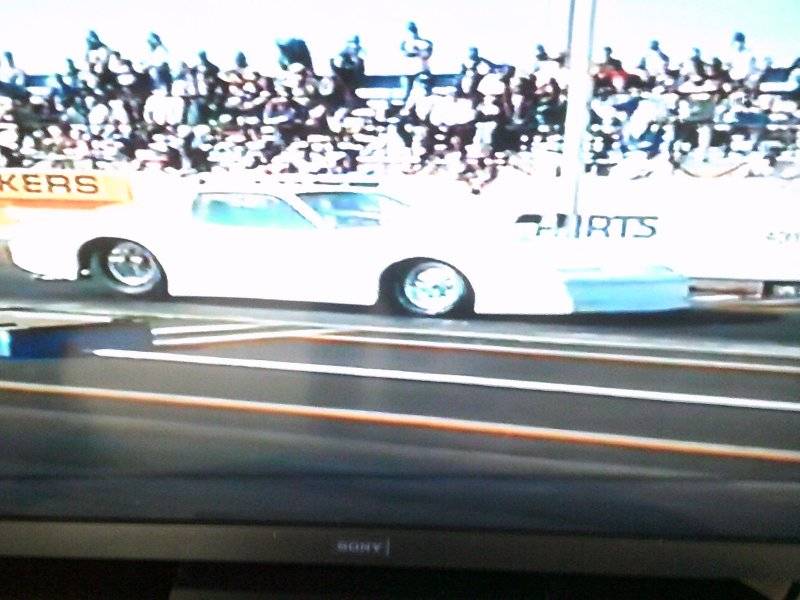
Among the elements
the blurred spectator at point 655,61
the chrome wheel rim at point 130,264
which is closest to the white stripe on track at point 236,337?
the chrome wheel rim at point 130,264

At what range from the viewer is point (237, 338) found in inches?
60.6

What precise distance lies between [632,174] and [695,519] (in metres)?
0.68

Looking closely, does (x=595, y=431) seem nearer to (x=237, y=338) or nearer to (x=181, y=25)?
(x=237, y=338)

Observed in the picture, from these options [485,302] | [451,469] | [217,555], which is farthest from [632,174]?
[217,555]

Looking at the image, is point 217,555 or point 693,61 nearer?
point 693,61

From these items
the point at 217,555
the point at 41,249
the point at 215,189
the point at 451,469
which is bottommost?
the point at 217,555

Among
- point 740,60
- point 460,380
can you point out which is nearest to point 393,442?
point 460,380

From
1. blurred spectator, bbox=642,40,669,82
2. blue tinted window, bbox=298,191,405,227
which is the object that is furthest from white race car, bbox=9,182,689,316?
blurred spectator, bbox=642,40,669,82

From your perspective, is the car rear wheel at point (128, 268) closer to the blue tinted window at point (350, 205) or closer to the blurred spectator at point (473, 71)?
the blue tinted window at point (350, 205)

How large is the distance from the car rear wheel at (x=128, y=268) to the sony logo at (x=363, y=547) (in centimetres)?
61

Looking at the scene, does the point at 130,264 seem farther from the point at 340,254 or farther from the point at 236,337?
the point at 340,254

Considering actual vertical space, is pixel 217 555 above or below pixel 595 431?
below

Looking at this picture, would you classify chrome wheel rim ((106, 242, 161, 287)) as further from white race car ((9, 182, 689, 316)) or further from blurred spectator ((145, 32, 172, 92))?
blurred spectator ((145, 32, 172, 92))

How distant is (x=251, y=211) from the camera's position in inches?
59.2
